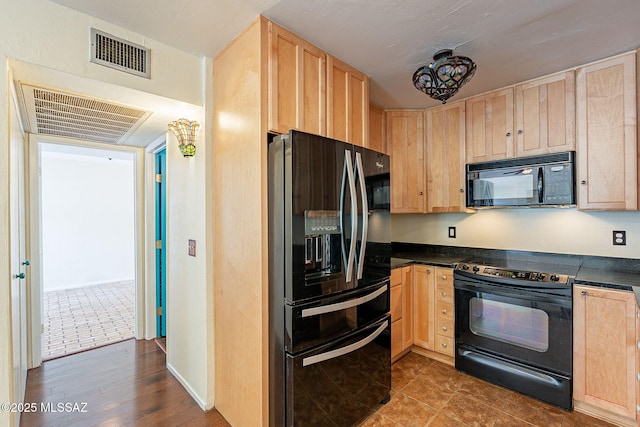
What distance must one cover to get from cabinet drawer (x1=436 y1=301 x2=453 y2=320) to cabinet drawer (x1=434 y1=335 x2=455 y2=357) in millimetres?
202

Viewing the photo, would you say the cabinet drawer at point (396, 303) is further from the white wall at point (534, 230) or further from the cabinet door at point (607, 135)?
the cabinet door at point (607, 135)

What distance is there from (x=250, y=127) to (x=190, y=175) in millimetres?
863

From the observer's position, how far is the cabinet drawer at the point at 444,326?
262 centimetres

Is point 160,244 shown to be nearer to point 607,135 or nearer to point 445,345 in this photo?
point 445,345

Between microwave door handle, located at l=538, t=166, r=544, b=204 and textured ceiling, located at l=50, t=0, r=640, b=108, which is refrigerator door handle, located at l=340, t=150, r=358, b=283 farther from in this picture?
microwave door handle, located at l=538, t=166, r=544, b=204

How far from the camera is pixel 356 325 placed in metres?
1.87

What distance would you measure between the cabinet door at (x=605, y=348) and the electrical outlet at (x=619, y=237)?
2.19 feet

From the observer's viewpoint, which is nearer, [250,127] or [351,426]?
[250,127]

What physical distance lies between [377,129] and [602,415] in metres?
2.81

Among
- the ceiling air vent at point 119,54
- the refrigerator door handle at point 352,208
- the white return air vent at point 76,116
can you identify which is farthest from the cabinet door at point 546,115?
the white return air vent at point 76,116

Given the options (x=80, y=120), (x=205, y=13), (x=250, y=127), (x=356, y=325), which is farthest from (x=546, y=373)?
(x=80, y=120)

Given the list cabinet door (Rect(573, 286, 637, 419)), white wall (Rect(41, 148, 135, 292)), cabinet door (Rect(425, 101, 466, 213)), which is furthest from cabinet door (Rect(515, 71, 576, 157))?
white wall (Rect(41, 148, 135, 292))

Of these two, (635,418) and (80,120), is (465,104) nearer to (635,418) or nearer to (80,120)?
(635,418)

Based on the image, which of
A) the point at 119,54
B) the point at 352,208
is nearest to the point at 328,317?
the point at 352,208
